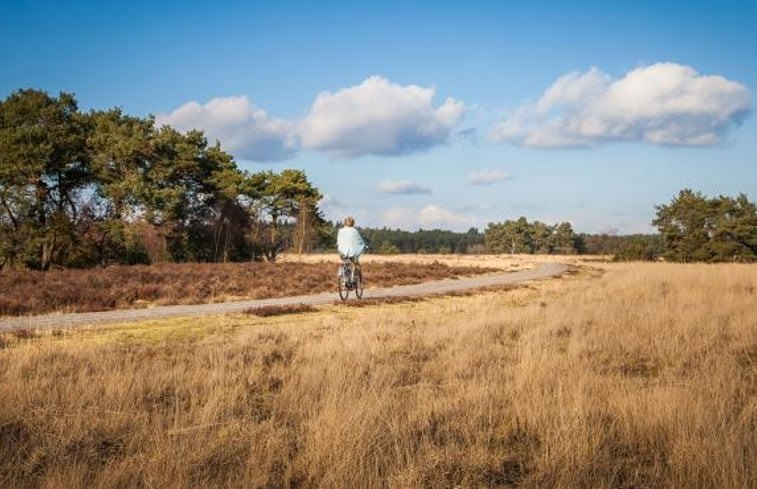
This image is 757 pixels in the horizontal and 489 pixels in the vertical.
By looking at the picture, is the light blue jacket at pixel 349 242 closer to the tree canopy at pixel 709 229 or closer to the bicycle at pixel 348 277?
the bicycle at pixel 348 277

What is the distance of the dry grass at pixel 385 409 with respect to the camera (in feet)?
13.3

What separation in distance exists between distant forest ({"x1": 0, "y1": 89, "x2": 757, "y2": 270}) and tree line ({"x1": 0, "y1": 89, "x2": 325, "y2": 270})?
0.24ft

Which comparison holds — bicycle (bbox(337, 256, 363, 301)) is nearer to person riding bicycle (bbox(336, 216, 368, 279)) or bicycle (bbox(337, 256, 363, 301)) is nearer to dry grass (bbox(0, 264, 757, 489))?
person riding bicycle (bbox(336, 216, 368, 279))

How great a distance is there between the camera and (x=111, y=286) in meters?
20.5

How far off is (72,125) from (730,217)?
57.7 meters

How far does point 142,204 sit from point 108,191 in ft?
7.78

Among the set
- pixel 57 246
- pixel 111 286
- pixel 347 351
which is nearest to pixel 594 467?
pixel 347 351

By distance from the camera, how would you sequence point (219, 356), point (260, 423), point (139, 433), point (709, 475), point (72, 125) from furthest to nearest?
point (72, 125), point (219, 356), point (260, 423), point (139, 433), point (709, 475)

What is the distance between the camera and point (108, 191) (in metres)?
38.8

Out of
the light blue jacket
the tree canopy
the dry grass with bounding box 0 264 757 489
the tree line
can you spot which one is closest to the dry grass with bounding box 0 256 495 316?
the light blue jacket

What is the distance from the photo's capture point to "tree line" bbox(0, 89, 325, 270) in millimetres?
33594

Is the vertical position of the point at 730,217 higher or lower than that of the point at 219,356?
higher

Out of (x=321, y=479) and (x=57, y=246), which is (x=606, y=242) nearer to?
(x=57, y=246)

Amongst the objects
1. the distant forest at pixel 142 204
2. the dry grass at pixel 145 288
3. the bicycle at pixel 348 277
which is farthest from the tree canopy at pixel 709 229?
the bicycle at pixel 348 277
